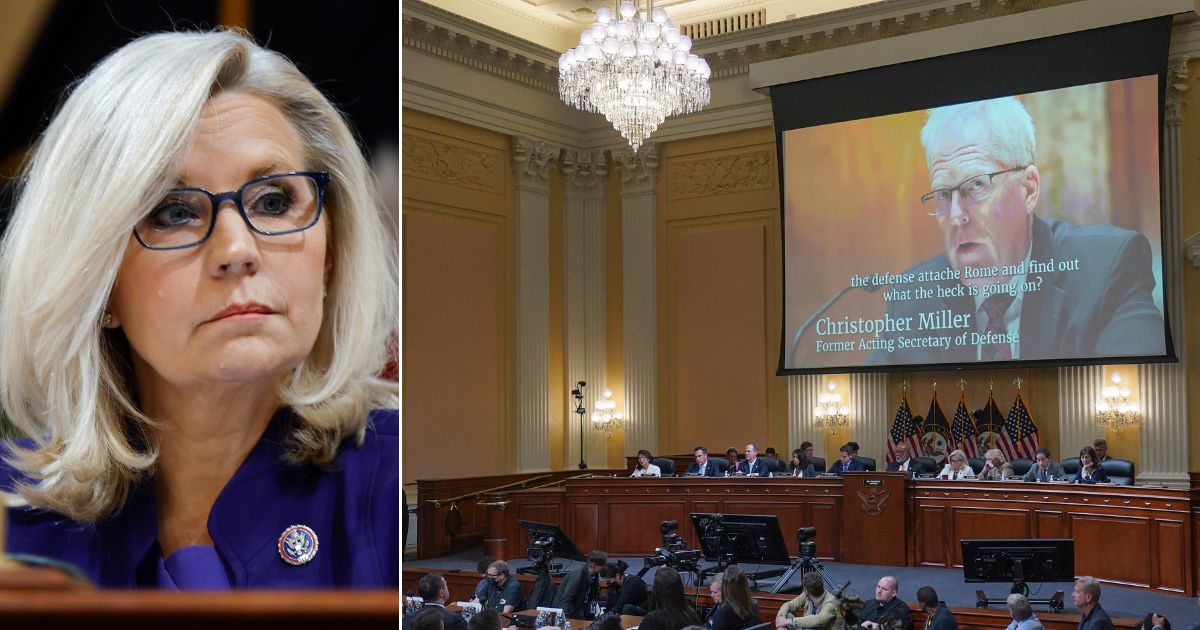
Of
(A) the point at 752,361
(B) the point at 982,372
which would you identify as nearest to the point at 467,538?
(A) the point at 752,361

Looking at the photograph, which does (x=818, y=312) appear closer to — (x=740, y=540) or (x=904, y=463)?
(x=904, y=463)

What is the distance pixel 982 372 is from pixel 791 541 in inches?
147

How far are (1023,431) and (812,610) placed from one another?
695 centimetres

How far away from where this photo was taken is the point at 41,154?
2320 millimetres

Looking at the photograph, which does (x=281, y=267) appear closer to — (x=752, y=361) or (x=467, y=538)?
(x=467, y=538)

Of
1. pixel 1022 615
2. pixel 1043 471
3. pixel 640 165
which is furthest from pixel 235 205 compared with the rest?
pixel 640 165

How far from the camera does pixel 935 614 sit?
20.6ft

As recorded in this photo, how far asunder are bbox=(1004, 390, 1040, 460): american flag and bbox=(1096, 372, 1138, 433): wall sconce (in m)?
0.72

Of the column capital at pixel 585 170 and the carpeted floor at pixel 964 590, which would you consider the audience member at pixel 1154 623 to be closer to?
the carpeted floor at pixel 964 590

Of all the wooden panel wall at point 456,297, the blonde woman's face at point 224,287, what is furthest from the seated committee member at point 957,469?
the blonde woman's face at point 224,287

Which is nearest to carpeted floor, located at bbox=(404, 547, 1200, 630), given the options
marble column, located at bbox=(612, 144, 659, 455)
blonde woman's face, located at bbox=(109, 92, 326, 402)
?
marble column, located at bbox=(612, 144, 659, 455)

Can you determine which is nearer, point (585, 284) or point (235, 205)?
point (235, 205)

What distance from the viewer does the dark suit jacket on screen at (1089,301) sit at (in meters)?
12.1

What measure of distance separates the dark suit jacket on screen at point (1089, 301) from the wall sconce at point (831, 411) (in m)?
1.55
